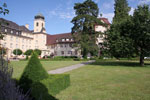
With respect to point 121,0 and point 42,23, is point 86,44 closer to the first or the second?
point 121,0

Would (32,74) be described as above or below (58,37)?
below

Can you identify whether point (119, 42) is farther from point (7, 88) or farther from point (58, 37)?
point (58, 37)

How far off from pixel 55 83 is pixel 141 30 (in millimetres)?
18311

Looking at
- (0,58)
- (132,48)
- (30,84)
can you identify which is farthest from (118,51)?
(0,58)

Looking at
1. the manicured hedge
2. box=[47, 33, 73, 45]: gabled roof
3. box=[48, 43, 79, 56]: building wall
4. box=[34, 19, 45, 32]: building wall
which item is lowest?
the manicured hedge

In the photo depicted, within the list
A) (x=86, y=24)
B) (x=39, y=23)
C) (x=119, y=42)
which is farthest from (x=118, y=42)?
(x=39, y=23)

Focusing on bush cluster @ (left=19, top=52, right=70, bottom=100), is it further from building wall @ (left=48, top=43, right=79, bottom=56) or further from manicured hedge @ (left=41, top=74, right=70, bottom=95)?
building wall @ (left=48, top=43, right=79, bottom=56)

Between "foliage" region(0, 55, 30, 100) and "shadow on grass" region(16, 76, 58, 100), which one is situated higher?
"foliage" region(0, 55, 30, 100)

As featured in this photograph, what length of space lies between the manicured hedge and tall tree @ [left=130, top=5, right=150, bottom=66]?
16132 mm

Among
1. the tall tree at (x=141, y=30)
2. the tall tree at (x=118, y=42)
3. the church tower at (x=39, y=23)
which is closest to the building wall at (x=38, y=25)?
the church tower at (x=39, y=23)

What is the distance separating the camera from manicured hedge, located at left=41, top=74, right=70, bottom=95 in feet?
20.1

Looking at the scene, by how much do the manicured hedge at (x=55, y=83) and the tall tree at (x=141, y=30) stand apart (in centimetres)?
1613

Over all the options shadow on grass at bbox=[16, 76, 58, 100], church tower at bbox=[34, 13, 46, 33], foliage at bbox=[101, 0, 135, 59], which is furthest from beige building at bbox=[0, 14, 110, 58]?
shadow on grass at bbox=[16, 76, 58, 100]

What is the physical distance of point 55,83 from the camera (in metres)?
6.69
